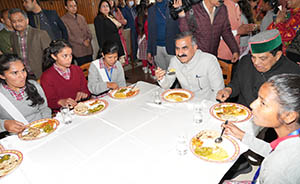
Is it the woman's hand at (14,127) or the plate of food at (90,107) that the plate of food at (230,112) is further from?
the woman's hand at (14,127)

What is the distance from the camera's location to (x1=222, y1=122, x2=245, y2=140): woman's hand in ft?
4.60

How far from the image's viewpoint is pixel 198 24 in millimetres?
3016

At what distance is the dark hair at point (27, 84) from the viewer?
1.85 m

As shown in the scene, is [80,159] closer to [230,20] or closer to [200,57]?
[200,57]

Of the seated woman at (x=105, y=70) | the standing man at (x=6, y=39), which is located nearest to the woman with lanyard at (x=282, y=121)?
the seated woman at (x=105, y=70)

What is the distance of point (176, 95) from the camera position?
2.07 m

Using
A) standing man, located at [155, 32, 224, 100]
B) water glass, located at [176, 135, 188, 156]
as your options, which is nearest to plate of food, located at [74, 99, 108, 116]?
standing man, located at [155, 32, 224, 100]

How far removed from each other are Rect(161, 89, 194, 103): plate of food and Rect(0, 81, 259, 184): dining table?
0.08 metres

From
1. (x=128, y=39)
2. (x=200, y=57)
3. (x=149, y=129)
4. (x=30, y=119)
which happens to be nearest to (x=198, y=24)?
(x=200, y=57)

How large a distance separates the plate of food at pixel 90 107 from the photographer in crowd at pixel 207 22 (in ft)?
6.18

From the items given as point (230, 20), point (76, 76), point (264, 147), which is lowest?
point (264, 147)

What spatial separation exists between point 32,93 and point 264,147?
7.01 feet

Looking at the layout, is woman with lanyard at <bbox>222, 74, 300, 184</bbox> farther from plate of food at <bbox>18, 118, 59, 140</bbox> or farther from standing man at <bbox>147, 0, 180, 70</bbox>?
standing man at <bbox>147, 0, 180, 70</bbox>

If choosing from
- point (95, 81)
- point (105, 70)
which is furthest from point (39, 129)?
point (105, 70)
